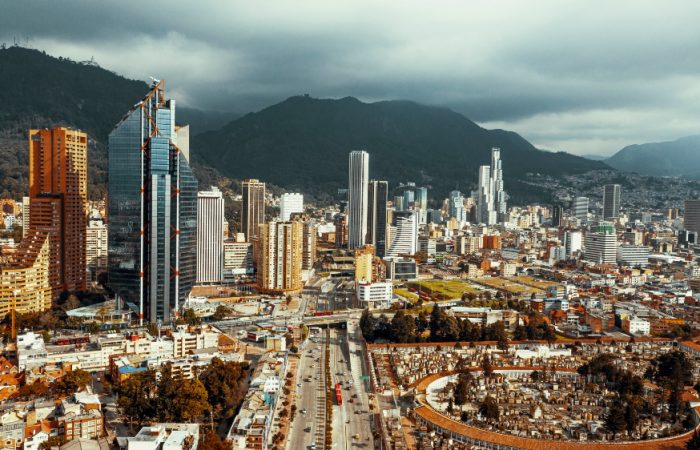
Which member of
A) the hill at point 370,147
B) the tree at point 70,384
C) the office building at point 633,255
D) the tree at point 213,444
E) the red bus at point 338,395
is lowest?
the red bus at point 338,395

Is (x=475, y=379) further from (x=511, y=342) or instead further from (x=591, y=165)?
(x=591, y=165)

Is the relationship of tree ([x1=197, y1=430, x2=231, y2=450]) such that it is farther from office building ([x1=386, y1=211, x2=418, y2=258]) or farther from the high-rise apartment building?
office building ([x1=386, y1=211, x2=418, y2=258])

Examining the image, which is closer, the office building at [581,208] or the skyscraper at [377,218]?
the skyscraper at [377,218]

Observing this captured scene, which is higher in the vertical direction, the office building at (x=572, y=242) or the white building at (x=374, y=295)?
the office building at (x=572, y=242)

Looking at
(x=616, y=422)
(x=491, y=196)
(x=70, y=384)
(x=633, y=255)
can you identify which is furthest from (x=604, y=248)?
(x=491, y=196)

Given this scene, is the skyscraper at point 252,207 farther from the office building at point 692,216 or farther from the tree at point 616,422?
the office building at point 692,216

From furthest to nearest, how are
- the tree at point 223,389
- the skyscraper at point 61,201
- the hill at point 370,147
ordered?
the hill at point 370,147, the skyscraper at point 61,201, the tree at point 223,389

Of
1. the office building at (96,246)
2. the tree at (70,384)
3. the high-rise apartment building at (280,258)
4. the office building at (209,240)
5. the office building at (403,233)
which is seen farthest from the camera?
the office building at (403,233)

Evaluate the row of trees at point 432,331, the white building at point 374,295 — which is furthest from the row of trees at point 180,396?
the white building at point 374,295

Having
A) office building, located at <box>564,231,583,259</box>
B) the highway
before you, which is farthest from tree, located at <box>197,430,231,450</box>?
office building, located at <box>564,231,583,259</box>
